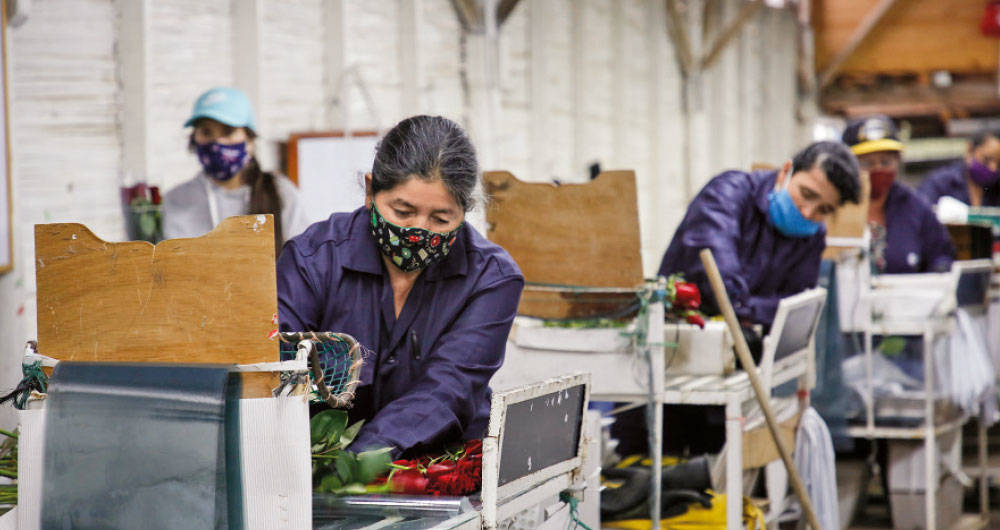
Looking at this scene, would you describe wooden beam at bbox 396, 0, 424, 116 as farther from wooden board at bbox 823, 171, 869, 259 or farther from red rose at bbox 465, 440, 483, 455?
red rose at bbox 465, 440, 483, 455

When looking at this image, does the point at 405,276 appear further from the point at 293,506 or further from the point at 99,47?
the point at 99,47

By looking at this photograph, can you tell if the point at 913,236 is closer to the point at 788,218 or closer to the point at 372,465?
the point at 788,218

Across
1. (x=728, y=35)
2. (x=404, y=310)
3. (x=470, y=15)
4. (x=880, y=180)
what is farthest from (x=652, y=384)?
(x=728, y=35)

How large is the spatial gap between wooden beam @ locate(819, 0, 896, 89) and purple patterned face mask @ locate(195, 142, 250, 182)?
9.96m

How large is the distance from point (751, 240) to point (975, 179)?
447 cm

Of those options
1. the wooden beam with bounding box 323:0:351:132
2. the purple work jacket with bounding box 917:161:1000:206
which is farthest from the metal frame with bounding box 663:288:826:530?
the purple work jacket with bounding box 917:161:1000:206

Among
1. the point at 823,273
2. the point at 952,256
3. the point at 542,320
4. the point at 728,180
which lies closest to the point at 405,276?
the point at 542,320

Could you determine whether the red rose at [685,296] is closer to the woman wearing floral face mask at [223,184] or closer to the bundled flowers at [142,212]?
the woman wearing floral face mask at [223,184]

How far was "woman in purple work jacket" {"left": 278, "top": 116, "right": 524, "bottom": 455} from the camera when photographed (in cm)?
242

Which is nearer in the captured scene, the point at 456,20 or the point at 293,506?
the point at 293,506

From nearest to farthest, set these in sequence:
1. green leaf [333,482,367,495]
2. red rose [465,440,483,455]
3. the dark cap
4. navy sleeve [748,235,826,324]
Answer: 1. green leaf [333,482,367,495]
2. red rose [465,440,483,455]
3. navy sleeve [748,235,826,324]
4. the dark cap

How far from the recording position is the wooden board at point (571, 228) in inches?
141

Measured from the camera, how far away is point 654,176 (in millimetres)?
10539

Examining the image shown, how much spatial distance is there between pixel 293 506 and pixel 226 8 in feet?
13.5
